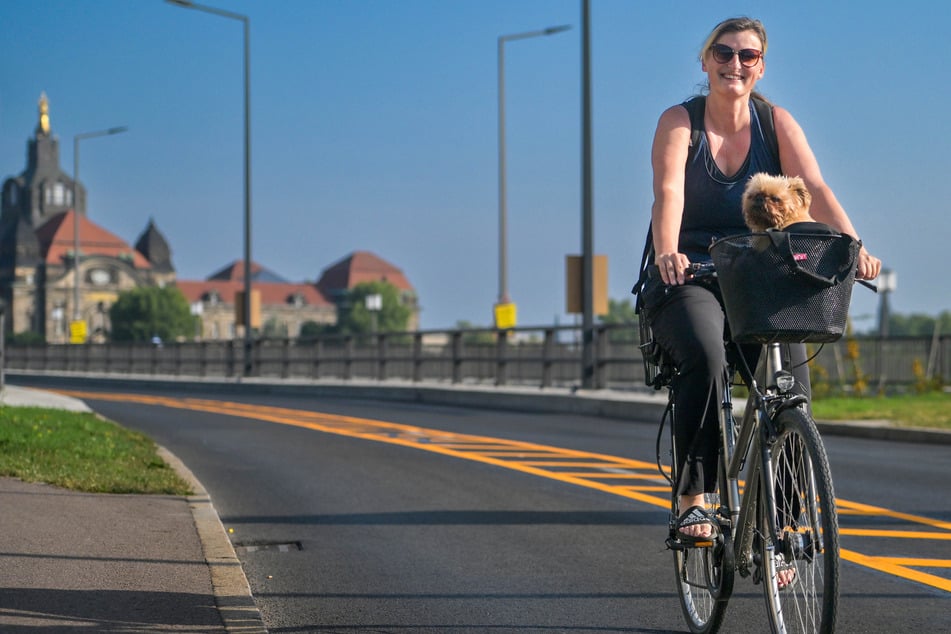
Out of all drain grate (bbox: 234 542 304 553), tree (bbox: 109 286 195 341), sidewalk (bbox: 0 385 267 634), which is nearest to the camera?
sidewalk (bbox: 0 385 267 634)

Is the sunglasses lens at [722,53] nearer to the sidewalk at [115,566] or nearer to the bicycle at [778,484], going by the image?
the bicycle at [778,484]

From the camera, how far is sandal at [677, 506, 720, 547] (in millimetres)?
4539

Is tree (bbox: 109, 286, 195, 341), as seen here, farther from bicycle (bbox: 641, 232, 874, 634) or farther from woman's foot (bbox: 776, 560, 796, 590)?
woman's foot (bbox: 776, 560, 796, 590)

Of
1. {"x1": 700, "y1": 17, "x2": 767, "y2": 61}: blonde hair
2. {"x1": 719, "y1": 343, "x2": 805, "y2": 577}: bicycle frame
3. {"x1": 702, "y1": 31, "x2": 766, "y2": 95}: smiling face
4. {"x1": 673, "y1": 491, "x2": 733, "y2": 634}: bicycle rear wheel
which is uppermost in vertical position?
{"x1": 700, "y1": 17, "x2": 767, "y2": 61}: blonde hair

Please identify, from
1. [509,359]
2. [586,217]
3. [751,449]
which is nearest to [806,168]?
[751,449]

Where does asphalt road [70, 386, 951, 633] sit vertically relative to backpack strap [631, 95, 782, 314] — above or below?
below

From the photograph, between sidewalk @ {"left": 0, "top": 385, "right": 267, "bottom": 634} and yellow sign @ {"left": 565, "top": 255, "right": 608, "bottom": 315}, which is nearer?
sidewalk @ {"left": 0, "top": 385, "right": 267, "bottom": 634}

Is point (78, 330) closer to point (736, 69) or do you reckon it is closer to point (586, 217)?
point (586, 217)

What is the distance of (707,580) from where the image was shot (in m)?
4.67

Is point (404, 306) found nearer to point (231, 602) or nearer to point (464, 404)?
point (464, 404)

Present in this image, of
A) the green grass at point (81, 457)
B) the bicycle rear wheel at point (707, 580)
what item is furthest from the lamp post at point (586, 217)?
the bicycle rear wheel at point (707, 580)

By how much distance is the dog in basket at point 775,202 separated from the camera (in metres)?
4.21

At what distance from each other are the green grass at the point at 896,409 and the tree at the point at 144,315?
14838 centimetres

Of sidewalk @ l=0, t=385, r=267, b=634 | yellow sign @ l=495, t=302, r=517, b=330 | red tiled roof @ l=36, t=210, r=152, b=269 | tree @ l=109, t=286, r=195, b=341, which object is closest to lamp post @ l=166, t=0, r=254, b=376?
yellow sign @ l=495, t=302, r=517, b=330
